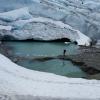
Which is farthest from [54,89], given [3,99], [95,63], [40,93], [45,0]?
[45,0]

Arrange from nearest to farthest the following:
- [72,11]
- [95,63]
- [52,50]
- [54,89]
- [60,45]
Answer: [54,89]
[95,63]
[52,50]
[60,45]
[72,11]

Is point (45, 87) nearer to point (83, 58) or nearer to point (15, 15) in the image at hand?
point (83, 58)

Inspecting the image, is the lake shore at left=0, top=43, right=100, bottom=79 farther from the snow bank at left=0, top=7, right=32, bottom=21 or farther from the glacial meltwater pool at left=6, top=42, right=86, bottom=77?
the snow bank at left=0, top=7, right=32, bottom=21

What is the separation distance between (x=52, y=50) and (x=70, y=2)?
2.35m

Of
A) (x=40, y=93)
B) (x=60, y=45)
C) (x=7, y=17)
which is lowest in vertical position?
(x=60, y=45)

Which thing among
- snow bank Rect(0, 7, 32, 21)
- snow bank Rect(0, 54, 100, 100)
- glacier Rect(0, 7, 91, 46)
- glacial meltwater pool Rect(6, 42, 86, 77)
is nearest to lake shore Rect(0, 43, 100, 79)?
glacial meltwater pool Rect(6, 42, 86, 77)

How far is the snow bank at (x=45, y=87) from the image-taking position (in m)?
4.35

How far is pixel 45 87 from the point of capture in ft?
15.1

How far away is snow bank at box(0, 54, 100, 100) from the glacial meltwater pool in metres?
1.84

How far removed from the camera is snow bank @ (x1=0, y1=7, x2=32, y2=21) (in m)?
9.56

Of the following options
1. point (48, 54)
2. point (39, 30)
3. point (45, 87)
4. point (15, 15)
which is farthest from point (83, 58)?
point (45, 87)

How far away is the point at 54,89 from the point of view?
179 inches

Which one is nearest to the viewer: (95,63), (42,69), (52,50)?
(42,69)

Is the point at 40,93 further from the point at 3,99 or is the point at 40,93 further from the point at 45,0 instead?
the point at 45,0
